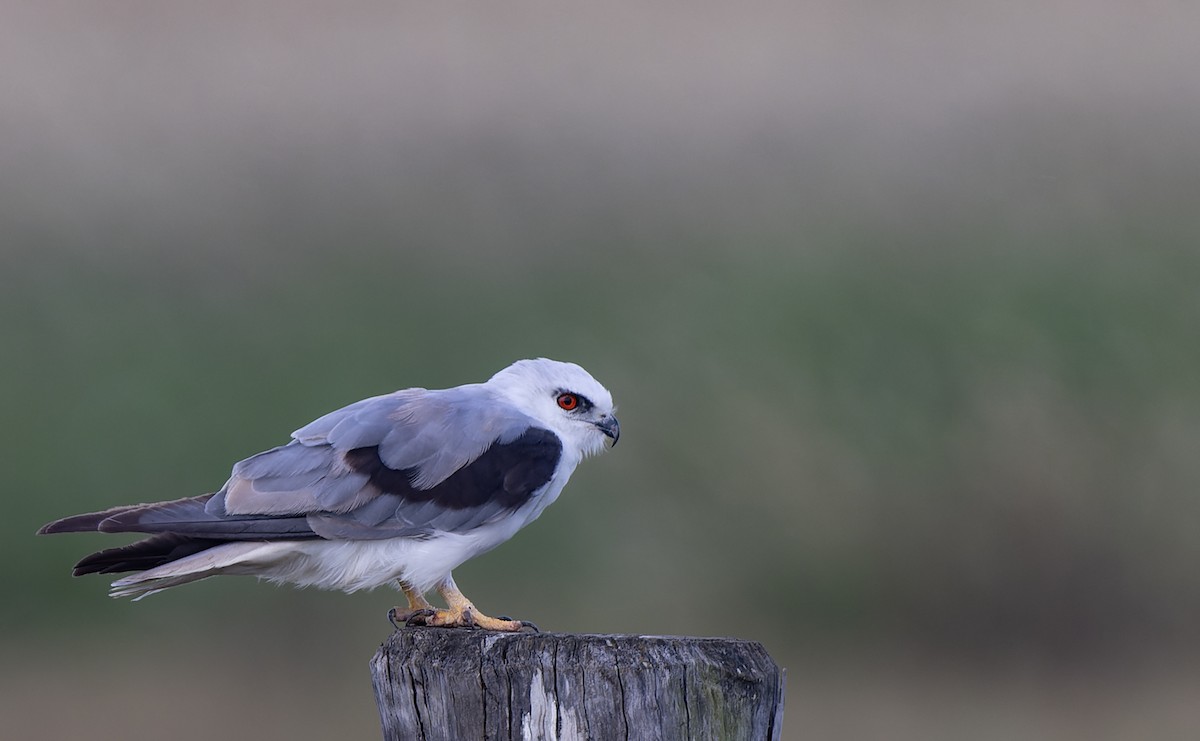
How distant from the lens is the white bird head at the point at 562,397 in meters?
5.03

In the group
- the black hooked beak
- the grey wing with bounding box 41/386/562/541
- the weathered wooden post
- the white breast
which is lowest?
the weathered wooden post

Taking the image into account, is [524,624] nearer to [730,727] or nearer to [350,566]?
[350,566]

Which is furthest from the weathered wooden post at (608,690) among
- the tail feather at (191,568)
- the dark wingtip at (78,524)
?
the dark wingtip at (78,524)

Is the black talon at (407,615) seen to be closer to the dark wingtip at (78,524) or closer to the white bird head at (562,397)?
the white bird head at (562,397)

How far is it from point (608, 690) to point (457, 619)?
167cm

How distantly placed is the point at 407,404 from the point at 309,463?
16.5 inches

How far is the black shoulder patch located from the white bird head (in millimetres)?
382

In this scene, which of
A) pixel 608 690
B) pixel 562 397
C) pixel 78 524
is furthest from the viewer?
pixel 562 397

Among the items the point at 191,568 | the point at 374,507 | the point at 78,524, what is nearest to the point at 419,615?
the point at 374,507

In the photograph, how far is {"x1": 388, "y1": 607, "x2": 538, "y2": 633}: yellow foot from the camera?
425 cm

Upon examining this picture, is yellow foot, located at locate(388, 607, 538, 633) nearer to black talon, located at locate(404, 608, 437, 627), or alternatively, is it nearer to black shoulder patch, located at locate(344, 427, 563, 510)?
black talon, located at locate(404, 608, 437, 627)

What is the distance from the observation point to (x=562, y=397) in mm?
5055

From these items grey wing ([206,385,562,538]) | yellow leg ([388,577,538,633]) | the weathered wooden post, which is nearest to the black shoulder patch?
grey wing ([206,385,562,538])

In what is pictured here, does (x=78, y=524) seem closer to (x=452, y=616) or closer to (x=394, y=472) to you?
(x=394, y=472)
